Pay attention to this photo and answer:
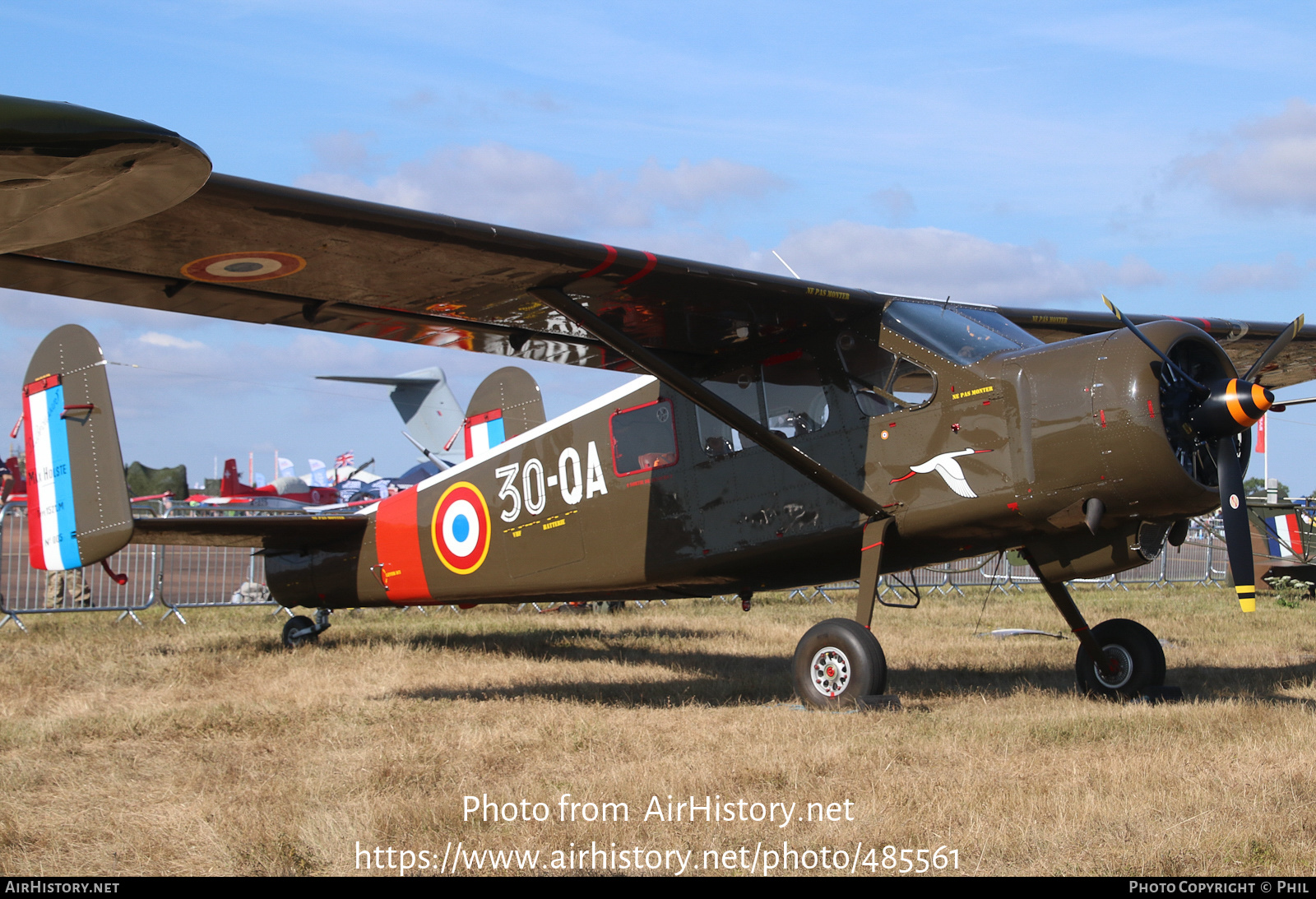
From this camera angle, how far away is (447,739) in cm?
624

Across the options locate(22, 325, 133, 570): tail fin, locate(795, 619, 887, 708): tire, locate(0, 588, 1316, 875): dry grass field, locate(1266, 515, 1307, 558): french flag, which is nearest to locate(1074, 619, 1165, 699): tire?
locate(0, 588, 1316, 875): dry grass field

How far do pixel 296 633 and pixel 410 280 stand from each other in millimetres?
5845

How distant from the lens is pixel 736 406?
7.98 metres

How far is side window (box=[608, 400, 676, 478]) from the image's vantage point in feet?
27.2

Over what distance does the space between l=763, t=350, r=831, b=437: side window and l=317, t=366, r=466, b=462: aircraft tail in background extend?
36.8 meters

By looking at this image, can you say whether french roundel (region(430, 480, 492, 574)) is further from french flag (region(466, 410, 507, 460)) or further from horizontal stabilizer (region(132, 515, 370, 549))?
french flag (region(466, 410, 507, 460))

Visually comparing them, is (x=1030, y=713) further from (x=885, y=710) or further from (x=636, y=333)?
(x=636, y=333)

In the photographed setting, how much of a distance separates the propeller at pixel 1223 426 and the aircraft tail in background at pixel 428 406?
3887 cm

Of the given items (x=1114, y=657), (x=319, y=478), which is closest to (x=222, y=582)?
(x=1114, y=657)

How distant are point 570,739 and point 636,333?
10.5 feet

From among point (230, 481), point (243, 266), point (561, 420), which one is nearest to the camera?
point (243, 266)

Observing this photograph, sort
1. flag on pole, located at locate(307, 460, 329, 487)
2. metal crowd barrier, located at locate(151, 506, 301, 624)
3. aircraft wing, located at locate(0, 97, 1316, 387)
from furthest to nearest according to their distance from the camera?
1. flag on pole, located at locate(307, 460, 329, 487)
2. metal crowd barrier, located at locate(151, 506, 301, 624)
3. aircraft wing, located at locate(0, 97, 1316, 387)

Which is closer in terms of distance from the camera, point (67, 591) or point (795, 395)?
point (795, 395)

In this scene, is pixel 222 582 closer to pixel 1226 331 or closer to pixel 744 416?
pixel 744 416
